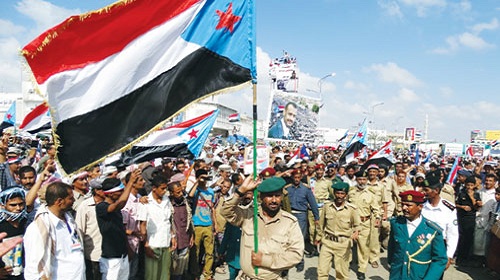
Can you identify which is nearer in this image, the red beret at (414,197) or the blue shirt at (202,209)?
the red beret at (414,197)

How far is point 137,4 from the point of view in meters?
3.05

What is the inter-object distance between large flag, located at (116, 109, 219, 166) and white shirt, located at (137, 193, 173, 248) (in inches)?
68.5

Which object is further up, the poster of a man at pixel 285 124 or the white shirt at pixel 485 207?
the poster of a man at pixel 285 124

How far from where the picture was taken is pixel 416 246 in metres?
3.80

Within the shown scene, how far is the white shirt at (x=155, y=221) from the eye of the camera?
477cm

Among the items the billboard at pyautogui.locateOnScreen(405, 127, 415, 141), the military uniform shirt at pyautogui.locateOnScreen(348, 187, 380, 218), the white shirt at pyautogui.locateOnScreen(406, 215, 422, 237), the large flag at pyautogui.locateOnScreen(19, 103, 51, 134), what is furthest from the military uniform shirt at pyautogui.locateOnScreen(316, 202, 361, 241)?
the billboard at pyautogui.locateOnScreen(405, 127, 415, 141)

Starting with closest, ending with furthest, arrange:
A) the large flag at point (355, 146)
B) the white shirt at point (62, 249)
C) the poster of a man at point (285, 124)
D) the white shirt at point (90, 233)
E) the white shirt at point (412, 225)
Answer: the white shirt at point (62, 249)
the white shirt at point (412, 225)
the white shirt at point (90, 233)
the large flag at point (355, 146)
the poster of a man at point (285, 124)

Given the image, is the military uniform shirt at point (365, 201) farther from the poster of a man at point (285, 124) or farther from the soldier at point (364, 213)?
the poster of a man at point (285, 124)

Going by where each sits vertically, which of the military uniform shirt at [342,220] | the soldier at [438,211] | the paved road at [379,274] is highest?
the soldier at [438,211]

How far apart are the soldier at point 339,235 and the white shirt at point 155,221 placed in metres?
2.52

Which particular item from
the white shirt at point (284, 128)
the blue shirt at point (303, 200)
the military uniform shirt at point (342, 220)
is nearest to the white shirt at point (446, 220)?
the military uniform shirt at point (342, 220)

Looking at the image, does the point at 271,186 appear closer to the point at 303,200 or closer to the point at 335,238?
the point at 335,238

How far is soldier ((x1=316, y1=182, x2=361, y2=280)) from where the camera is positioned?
572 cm

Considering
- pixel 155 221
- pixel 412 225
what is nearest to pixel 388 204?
pixel 412 225
